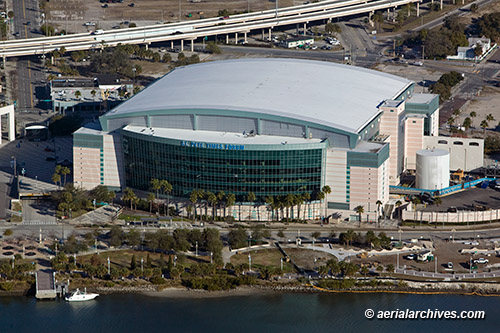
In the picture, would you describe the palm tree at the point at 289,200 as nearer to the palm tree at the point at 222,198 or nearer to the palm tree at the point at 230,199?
the palm tree at the point at 230,199

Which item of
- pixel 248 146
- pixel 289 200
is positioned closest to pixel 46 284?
pixel 248 146

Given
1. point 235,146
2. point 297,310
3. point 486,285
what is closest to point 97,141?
point 235,146

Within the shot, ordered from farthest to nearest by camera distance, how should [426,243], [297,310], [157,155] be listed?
[157,155] → [426,243] → [297,310]

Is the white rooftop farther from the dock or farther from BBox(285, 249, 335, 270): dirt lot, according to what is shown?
the dock

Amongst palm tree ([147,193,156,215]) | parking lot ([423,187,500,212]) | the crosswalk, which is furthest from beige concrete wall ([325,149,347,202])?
the crosswalk

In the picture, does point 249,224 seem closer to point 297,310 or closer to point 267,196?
point 267,196

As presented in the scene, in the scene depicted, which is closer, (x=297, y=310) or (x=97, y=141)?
(x=297, y=310)
